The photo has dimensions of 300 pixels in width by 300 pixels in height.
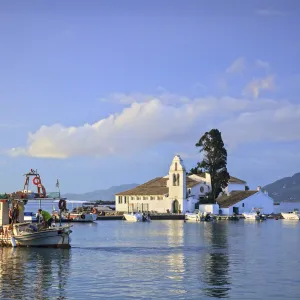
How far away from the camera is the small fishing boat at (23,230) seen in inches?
1969

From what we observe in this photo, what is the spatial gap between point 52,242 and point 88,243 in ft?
28.2

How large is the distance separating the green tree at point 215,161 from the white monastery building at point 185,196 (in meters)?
2.75

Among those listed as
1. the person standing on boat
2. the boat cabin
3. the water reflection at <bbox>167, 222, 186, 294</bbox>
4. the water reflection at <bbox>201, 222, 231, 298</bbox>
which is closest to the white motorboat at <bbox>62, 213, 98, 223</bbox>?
the water reflection at <bbox>167, 222, 186, 294</bbox>

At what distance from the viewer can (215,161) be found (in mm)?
122875

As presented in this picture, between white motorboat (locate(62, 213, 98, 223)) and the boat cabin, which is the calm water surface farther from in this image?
white motorboat (locate(62, 213, 98, 223))

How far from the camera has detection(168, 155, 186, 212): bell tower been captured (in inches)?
4813

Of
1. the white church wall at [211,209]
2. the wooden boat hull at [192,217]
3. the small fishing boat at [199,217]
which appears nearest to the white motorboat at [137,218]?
the wooden boat hull at [192,217]

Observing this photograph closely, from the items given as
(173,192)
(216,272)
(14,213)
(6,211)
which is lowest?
(216,272)

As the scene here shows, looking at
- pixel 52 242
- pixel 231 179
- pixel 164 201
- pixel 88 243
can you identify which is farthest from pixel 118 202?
pixel 52 242

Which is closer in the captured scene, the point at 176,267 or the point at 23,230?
the point at 176,267

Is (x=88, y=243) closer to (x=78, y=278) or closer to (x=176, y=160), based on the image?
(x=78, y=278)

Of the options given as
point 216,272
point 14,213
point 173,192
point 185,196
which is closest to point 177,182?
point 173,192

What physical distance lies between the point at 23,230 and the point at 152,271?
54.2ft

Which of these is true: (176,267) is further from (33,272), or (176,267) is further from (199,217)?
(199,217)
